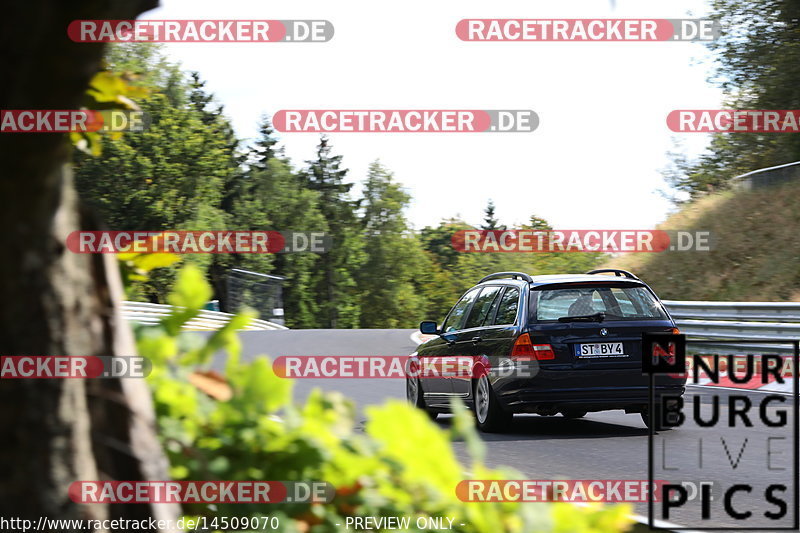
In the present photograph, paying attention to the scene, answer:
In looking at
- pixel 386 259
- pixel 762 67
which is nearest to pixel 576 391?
pixel 762 67

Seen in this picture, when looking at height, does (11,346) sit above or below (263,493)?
above

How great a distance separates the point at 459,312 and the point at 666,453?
4011mm

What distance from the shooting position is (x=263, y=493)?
2004 mm

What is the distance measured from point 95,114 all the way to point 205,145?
231 feet

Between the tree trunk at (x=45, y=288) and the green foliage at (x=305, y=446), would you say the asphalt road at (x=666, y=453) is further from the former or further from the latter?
the tree trunk at (x=45, y=288)

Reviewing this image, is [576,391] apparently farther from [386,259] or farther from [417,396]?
[386,259]

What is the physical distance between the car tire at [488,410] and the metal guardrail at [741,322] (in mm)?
7557

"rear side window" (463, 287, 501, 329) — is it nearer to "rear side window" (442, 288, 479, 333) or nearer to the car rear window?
"rear side window" (442, 288, 479, 333)

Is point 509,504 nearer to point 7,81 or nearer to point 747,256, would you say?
point 7,81

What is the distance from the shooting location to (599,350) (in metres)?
10.8

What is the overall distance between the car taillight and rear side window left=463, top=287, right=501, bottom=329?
3.67ft

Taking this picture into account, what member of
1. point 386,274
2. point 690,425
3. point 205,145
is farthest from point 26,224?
point 386,274

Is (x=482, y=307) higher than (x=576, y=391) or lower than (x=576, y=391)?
higher

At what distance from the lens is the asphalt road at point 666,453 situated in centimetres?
714
